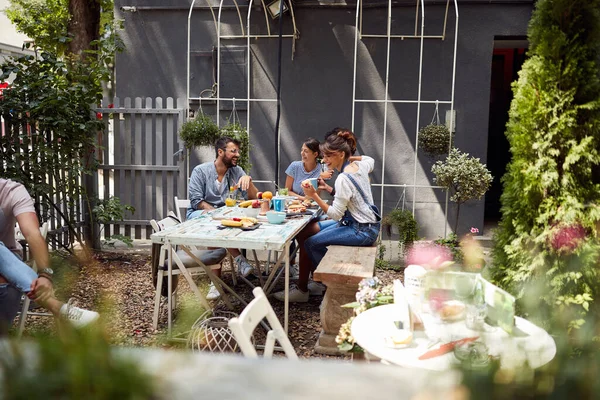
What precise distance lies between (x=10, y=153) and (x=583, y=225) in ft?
17.0

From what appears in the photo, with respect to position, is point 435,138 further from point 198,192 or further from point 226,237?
point 226,237

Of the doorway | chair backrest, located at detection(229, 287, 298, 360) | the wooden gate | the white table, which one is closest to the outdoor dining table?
the white table

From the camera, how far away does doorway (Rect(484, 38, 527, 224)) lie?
9.20 metres

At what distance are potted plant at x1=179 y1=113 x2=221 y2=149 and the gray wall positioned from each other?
1.64 metres

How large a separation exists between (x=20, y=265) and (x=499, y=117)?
819 cm

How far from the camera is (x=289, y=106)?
8.19m

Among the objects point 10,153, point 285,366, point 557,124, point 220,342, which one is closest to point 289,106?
point 10,153

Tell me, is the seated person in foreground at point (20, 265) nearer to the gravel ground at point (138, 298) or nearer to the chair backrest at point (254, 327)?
the gravel ground at point (138, 298)

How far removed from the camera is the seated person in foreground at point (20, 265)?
3066 mm

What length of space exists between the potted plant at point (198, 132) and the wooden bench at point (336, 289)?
2942 millimetres

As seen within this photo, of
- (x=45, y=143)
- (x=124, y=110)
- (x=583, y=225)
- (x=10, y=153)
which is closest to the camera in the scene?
(x=583, y=225)

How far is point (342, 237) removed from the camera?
4.90 m

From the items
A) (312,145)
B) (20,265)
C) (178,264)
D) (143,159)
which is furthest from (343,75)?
(20,265)

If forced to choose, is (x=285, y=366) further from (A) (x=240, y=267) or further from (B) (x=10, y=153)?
(B) (x=10, y=153)
